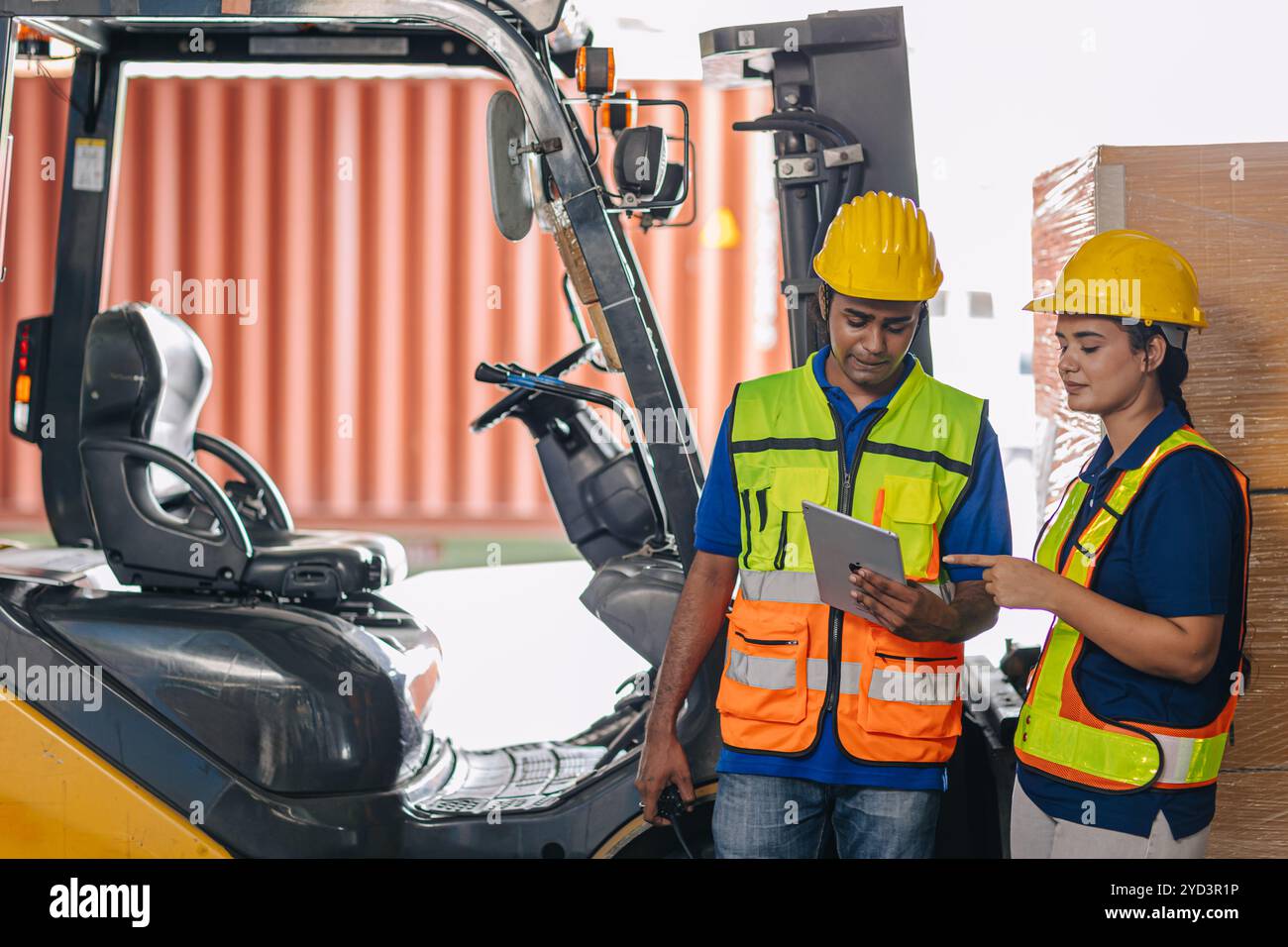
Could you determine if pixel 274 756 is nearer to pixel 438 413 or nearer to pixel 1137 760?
pixel 1137 760

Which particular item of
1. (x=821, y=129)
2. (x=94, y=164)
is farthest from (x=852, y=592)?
(x=94, y=164)

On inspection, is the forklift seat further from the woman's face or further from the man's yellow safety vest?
the woman's face

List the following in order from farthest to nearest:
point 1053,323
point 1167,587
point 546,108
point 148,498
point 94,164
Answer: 1. point 94,164
2. point 1053,323
3. point 148,498
4. point 546,108
5. point 1167,587

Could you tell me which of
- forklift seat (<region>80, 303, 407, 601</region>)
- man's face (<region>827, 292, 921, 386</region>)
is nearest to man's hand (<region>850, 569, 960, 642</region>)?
man's face (<region>827, 292, 921, 386</region>)

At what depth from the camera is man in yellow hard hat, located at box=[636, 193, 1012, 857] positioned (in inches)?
76.6

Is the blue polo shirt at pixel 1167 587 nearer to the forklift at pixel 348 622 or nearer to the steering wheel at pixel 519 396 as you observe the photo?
the forklift at pixel 348 622

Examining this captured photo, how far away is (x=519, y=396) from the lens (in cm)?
297

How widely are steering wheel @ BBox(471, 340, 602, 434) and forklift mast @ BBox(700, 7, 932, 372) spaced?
0.68 metres

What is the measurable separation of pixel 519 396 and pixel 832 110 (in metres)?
1.04

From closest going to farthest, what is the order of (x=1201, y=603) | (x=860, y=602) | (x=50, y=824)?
(x=1201, y=603), (x=860, y=602), (x=50, y=824)

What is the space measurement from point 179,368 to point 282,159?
230 inches

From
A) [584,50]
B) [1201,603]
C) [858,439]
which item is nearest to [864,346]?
[858,439]

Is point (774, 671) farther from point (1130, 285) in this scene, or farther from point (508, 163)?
point (508, 163)
